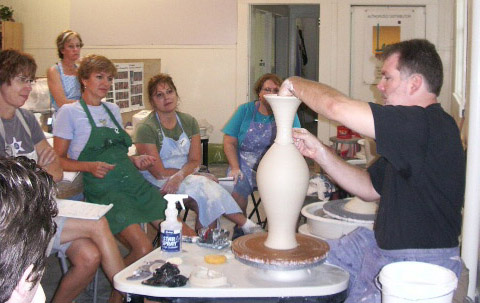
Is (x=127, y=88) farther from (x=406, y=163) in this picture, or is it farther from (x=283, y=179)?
(x=406, y=163)

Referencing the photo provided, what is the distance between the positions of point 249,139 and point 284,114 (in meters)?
2.24

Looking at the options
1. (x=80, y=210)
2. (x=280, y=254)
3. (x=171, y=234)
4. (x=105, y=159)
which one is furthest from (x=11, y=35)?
(x=280, y=254)

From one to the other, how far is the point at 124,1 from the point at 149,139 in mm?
5346

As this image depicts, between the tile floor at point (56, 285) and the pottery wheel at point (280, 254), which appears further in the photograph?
the tile floor at point (56, 285)

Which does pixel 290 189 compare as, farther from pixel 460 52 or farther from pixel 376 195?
pixel 460 52

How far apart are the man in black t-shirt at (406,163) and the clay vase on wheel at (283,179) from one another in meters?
0.08

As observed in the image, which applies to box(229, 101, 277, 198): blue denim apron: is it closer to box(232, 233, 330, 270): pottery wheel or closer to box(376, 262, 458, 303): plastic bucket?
box(232, 233, 330, 270): pottery wheel

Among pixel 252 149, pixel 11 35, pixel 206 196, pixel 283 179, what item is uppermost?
pixel 11 35

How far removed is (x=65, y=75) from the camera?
16.5ft

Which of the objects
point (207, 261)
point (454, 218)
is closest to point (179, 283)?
point (207, 261)

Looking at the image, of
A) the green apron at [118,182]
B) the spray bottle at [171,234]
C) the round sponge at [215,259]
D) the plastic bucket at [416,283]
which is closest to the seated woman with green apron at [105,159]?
the green apron at [118,182]

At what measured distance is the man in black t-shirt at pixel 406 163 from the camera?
1.93 meters

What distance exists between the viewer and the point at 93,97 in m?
3.68

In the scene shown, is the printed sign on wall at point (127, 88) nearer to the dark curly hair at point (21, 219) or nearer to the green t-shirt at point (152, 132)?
the green t-shirt at point (152, 132)
